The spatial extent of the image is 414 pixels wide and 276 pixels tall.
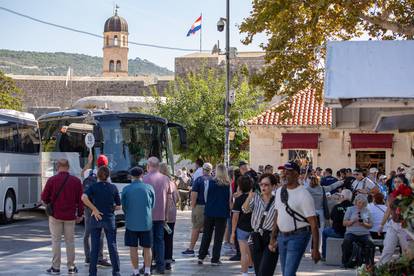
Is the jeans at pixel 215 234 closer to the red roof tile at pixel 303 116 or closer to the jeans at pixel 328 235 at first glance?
the jeans at pixel 328 235

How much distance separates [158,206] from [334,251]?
3.63m

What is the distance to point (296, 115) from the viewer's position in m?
38.7

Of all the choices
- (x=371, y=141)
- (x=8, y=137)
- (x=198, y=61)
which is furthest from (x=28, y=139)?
(x=198, y=61)

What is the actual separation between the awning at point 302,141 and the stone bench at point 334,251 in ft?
74.4

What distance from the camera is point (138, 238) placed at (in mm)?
12727

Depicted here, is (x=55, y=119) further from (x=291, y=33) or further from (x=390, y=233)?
(x=390, y=233)

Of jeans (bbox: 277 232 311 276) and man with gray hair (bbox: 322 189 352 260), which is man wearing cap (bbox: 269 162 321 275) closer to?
jeans (bbox: 277 232 311 276)

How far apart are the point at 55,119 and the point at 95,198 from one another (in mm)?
13916

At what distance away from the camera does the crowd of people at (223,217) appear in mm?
9898

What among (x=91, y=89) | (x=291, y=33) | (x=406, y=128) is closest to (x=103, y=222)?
(x=406, y=128)

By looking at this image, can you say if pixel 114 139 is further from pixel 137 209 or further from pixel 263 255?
pixel 263 255

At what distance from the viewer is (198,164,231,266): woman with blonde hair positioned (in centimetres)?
1442

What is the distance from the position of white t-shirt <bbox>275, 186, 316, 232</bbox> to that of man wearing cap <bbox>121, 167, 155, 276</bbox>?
→ 3032mm

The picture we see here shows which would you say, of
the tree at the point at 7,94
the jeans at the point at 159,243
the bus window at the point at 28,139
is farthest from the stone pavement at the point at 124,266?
the tree at the point at 7,94
